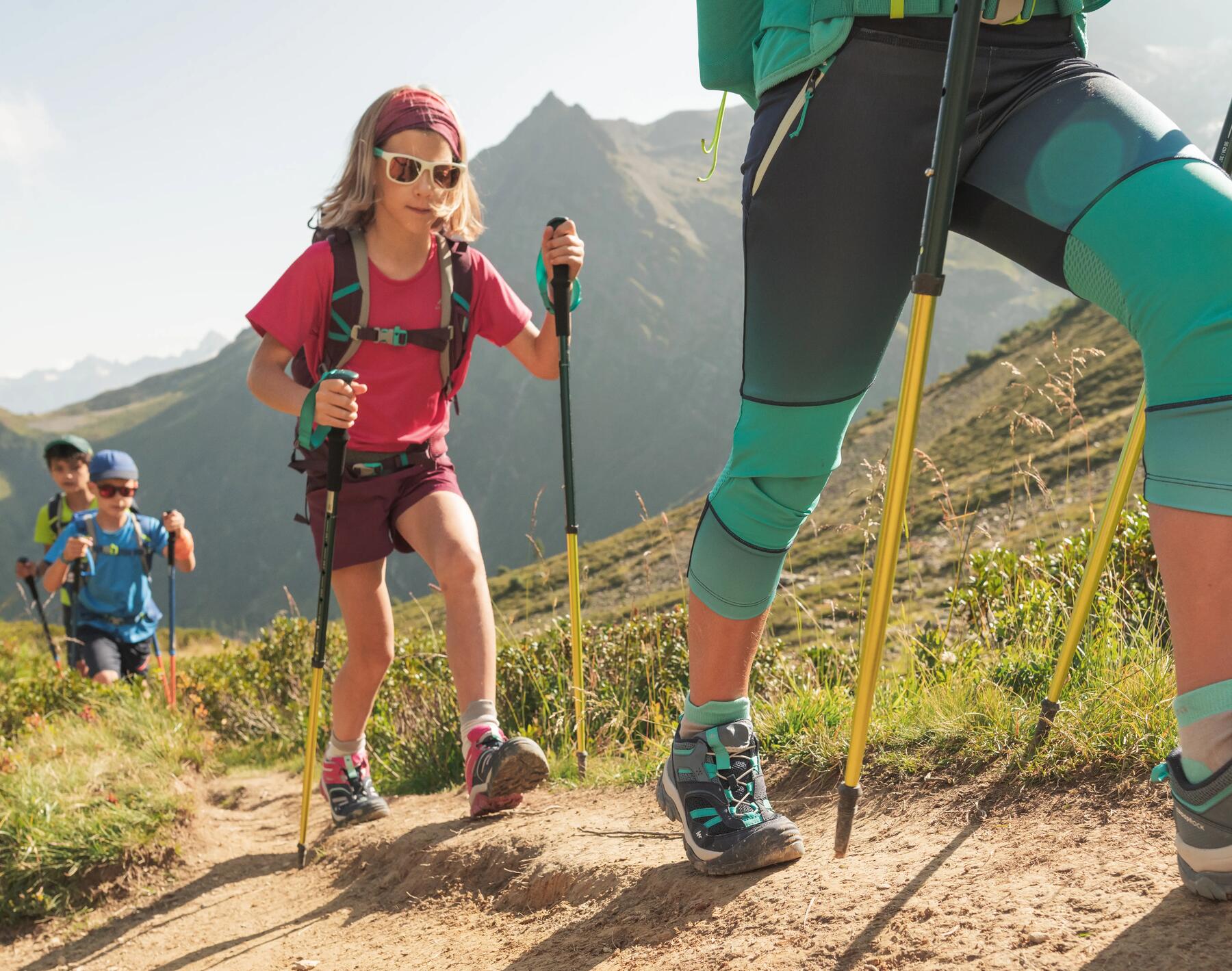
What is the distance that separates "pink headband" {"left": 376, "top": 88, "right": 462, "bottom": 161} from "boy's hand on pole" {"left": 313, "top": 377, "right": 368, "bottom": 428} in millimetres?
1204

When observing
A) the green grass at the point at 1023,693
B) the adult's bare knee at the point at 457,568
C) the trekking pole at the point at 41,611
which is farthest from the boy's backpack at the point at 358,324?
the trekking pole at the point at 41,611

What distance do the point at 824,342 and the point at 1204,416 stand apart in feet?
2.31

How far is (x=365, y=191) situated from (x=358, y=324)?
58 cm

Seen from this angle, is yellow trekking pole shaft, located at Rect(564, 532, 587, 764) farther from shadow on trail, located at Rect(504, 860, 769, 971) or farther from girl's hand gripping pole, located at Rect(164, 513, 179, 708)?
girl's hand gripping pole, located at Rect(164, 513, 179, 708)

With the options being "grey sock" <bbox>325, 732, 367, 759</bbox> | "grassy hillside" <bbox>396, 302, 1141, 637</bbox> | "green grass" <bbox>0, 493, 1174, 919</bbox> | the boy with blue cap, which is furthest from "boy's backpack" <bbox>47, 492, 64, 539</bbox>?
"grey sock" <bbox>325, 732, 367, 759</bbox>

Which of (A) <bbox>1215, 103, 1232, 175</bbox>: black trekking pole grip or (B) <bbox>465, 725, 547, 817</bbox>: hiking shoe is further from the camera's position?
(B) <bbox>465, 725, 547, 817</bbox>: hiking shoe

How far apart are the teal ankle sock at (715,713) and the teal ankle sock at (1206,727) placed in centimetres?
98

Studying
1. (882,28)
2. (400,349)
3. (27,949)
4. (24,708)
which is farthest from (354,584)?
(24,708)

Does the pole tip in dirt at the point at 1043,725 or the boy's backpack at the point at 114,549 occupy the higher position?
the pole tip in dirt at the point at 1043,725

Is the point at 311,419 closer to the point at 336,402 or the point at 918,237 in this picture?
the point at 336,402

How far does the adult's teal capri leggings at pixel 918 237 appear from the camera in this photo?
1.63 m

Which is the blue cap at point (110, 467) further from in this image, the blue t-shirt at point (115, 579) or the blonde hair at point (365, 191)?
the blonde hair at point (365, 191)

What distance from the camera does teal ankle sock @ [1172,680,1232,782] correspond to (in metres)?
1.59

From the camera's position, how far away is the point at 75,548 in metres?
7.49
